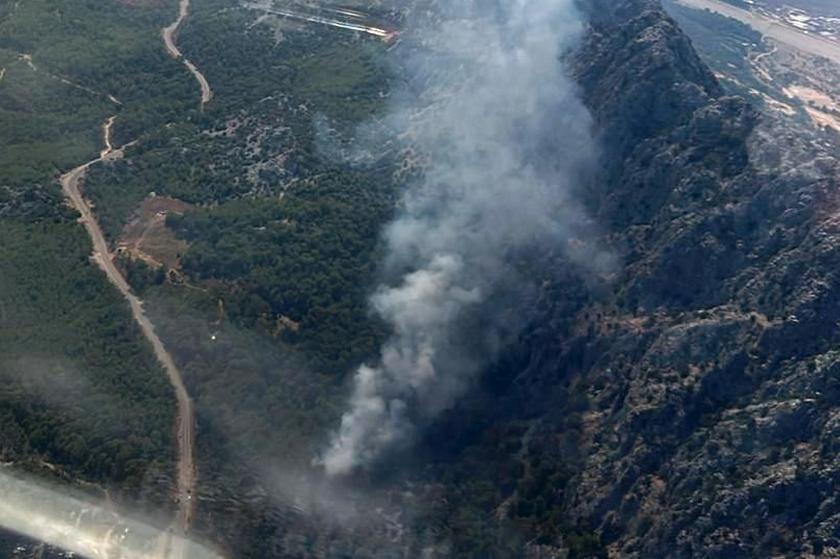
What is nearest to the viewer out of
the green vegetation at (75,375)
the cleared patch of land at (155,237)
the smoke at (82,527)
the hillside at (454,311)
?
the smoke at (82,527)

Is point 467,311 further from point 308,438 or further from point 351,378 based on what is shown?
point 308,438

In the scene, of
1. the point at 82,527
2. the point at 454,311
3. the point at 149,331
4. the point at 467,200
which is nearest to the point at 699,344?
the point at 454,311

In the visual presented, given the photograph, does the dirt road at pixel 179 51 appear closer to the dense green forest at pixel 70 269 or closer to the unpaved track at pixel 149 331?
the dense green forest at pixel 70 269

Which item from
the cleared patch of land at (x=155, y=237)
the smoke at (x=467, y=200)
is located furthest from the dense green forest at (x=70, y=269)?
the smoke at (x=467, y=200)

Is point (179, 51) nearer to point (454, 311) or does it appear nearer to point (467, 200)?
point (467, 200)

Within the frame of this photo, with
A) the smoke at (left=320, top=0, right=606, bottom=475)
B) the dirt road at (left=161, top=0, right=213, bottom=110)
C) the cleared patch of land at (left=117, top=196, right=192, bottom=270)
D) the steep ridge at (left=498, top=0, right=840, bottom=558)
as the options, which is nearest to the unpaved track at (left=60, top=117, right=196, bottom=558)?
the cleared patch of land at (left=117, top=196, right=192, bottom=270)

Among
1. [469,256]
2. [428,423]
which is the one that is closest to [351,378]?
[428,423]

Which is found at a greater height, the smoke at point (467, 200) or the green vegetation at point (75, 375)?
the smoke at point (467, 200)
